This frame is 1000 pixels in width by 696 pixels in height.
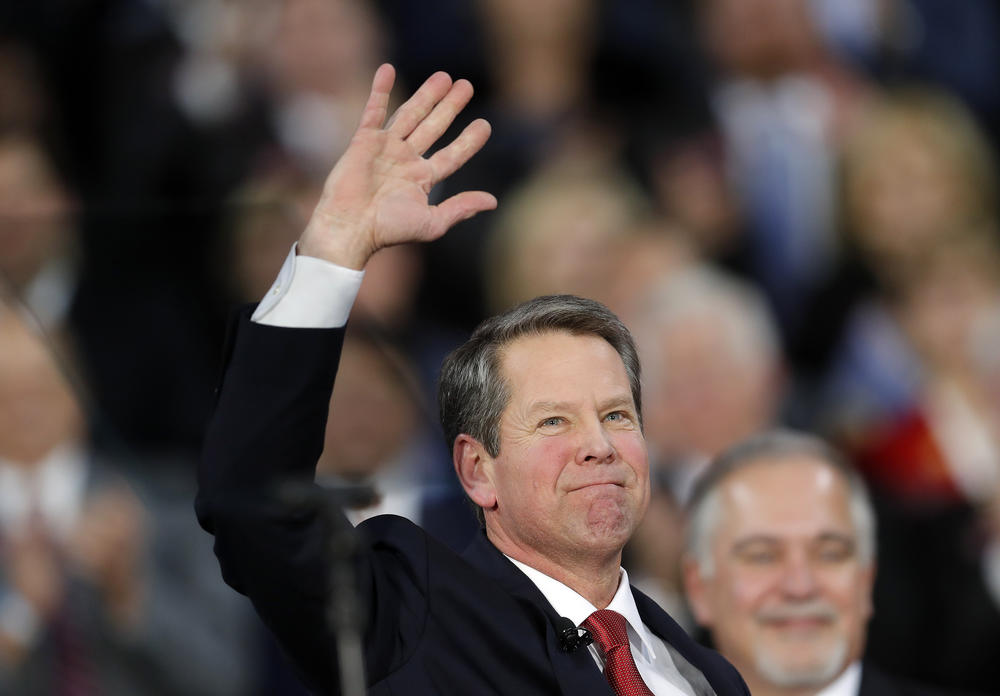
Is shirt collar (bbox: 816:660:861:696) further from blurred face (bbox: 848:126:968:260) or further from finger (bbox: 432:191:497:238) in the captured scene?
blurred face (bbox: 848:126:968:260)

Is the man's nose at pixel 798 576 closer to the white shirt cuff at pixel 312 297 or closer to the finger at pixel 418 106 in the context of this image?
the finger at pixel 418 106

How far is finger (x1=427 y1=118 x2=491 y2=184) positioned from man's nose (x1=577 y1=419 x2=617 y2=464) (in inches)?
16.5

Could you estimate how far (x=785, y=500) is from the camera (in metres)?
3.34

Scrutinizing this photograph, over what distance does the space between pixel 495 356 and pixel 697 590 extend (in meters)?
1.28

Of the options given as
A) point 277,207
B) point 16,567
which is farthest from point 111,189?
point 16,567

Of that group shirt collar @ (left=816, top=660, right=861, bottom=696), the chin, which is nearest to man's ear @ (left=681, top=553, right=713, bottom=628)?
the chin

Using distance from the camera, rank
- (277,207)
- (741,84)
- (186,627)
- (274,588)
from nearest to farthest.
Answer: (274,588) → (186,627) → (277,207) → (741,84)

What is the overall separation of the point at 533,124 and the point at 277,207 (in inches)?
73.7

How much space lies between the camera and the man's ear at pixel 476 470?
2268 mm

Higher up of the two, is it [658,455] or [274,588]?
[658,455]

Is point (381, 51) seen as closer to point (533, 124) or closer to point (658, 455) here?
point (533, 124)

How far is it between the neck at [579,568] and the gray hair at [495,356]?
0.51 feet

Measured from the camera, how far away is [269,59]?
6059mm

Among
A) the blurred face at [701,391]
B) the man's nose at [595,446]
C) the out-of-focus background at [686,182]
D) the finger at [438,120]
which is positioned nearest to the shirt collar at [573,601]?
the man's nose at [595,446]
